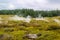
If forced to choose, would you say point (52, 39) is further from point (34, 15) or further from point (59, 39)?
point (34, 15)

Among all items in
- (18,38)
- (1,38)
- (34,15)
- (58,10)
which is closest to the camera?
(1,38)

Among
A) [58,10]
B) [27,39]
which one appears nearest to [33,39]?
[27,39]

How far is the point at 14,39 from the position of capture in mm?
40469

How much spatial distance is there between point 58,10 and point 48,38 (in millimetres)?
136671

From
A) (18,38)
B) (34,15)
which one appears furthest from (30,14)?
(18,38)

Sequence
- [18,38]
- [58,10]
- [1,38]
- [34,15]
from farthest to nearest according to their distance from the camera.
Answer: [58,10] → [34,15] → [18,38] → [1,38]

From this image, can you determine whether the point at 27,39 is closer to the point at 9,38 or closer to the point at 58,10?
the point at 9,38

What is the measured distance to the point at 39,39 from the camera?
1598 inches

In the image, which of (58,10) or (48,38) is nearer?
(48,38)

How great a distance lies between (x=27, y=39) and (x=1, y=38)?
196 inches

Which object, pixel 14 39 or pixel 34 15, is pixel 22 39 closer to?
pixel 14 39

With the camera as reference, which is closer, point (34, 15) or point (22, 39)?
point (22, 39)

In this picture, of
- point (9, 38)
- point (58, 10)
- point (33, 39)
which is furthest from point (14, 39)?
point (58, 10)

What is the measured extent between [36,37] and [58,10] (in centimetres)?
13585
